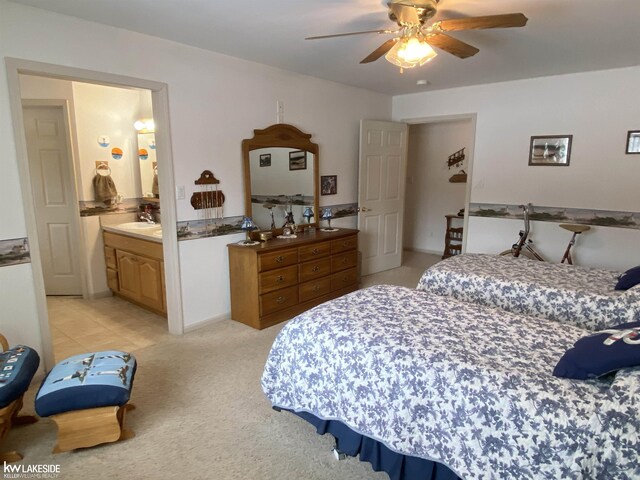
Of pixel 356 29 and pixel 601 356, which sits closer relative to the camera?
pixel 601 356

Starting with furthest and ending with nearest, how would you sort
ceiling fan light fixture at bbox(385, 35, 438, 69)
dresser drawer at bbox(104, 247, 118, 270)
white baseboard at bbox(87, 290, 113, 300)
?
1. white baseboard at bbox(87, 290, 113, 300)
2. dresser drawer at bbox(104, 247, 118, 270)
3. ceiling fan light fixture at bbox(385, 35, 438, 69)

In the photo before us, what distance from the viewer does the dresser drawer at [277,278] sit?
11.5 ft

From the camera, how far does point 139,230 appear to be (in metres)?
3.93

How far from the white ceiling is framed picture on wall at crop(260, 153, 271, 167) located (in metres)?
0.88

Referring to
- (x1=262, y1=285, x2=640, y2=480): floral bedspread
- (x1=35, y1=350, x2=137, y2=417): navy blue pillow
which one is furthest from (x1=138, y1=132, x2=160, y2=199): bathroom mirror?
(x1=262, y1=285, x2=640, y2=480): floral bedspread

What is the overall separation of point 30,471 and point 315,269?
8.72 feet

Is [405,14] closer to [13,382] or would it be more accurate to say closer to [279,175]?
[279,175]

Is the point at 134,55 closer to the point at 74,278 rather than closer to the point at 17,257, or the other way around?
the point at 17,257

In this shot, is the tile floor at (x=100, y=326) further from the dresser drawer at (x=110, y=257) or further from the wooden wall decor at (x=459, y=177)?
the wooden wall decor at (x=459, y=177)

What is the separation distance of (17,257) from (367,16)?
2830mm

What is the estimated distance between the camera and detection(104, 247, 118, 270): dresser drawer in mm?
4238

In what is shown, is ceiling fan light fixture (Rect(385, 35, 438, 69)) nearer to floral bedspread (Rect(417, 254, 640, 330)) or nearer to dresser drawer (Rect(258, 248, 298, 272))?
floral bedspread (Rect(417, 254, 640, 330))

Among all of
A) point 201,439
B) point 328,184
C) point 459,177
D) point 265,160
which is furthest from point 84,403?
point 459,177

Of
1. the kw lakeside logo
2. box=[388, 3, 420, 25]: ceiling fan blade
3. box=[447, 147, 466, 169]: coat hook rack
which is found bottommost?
the kw lakeside logo
